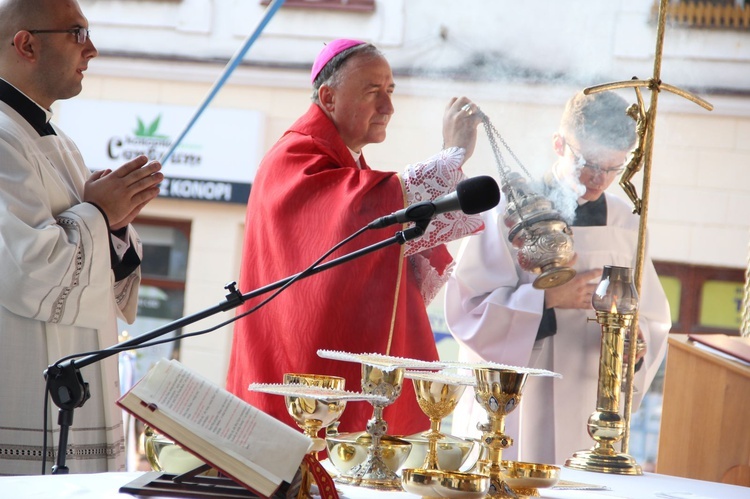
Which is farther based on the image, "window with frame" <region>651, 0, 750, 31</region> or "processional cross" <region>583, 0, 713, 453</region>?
"window with frame" <region>651, 0, 750, 31</region>

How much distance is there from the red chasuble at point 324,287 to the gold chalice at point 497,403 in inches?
41.1

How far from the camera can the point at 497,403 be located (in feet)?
5.98

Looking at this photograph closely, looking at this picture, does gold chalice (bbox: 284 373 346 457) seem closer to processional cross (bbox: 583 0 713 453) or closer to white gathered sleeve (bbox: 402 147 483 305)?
white gathered sleeve (bbox: 402 147 483 305)

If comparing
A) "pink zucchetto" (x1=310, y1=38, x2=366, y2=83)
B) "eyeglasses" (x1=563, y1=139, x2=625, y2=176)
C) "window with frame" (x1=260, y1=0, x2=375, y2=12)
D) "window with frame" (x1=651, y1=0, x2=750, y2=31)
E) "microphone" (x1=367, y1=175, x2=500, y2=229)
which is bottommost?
"microphone" (x1=367, y1=175, x2=500, y2=229)

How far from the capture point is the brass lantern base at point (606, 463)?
2.56 meters

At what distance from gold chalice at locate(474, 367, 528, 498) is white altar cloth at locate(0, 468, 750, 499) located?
154 mm

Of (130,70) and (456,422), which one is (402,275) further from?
(130,70)

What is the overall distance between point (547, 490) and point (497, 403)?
0.34 meters

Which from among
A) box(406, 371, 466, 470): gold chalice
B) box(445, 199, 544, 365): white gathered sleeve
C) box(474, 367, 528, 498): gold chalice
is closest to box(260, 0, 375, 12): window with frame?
box(445, 199, 544, 365): white gathered sleeve

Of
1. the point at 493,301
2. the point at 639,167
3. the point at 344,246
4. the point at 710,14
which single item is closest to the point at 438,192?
the point at 344,246

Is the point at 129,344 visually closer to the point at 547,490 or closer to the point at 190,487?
the point at 190,487

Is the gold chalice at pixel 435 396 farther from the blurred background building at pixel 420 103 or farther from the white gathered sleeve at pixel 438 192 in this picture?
the blurred background building at pixel 420 103

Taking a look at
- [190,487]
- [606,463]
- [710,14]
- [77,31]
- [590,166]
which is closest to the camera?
[190,487]

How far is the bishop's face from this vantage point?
3.21m
